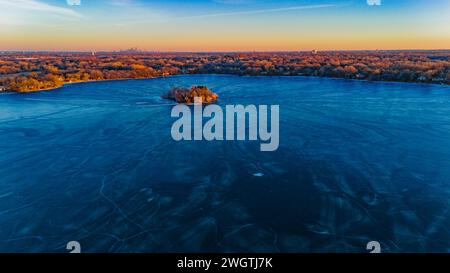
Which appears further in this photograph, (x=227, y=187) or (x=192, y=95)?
(x=192, y=95)

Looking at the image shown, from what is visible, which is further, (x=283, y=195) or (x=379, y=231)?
(x=283, y=195)

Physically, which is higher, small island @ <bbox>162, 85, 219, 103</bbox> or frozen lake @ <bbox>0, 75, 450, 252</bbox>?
small island @ <bbox>162, 85, 219, 103</bbox>

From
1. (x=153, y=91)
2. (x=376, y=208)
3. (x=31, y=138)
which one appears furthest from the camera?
(x=153, y=91)

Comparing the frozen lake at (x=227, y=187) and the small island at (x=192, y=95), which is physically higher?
the small island at (x=192, y=95)

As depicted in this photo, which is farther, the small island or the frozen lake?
the small island

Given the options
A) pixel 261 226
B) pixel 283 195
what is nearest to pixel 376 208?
pixel 283 195

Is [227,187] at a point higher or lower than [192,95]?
lower

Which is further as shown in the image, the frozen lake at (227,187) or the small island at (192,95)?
the small island at (192,95)
